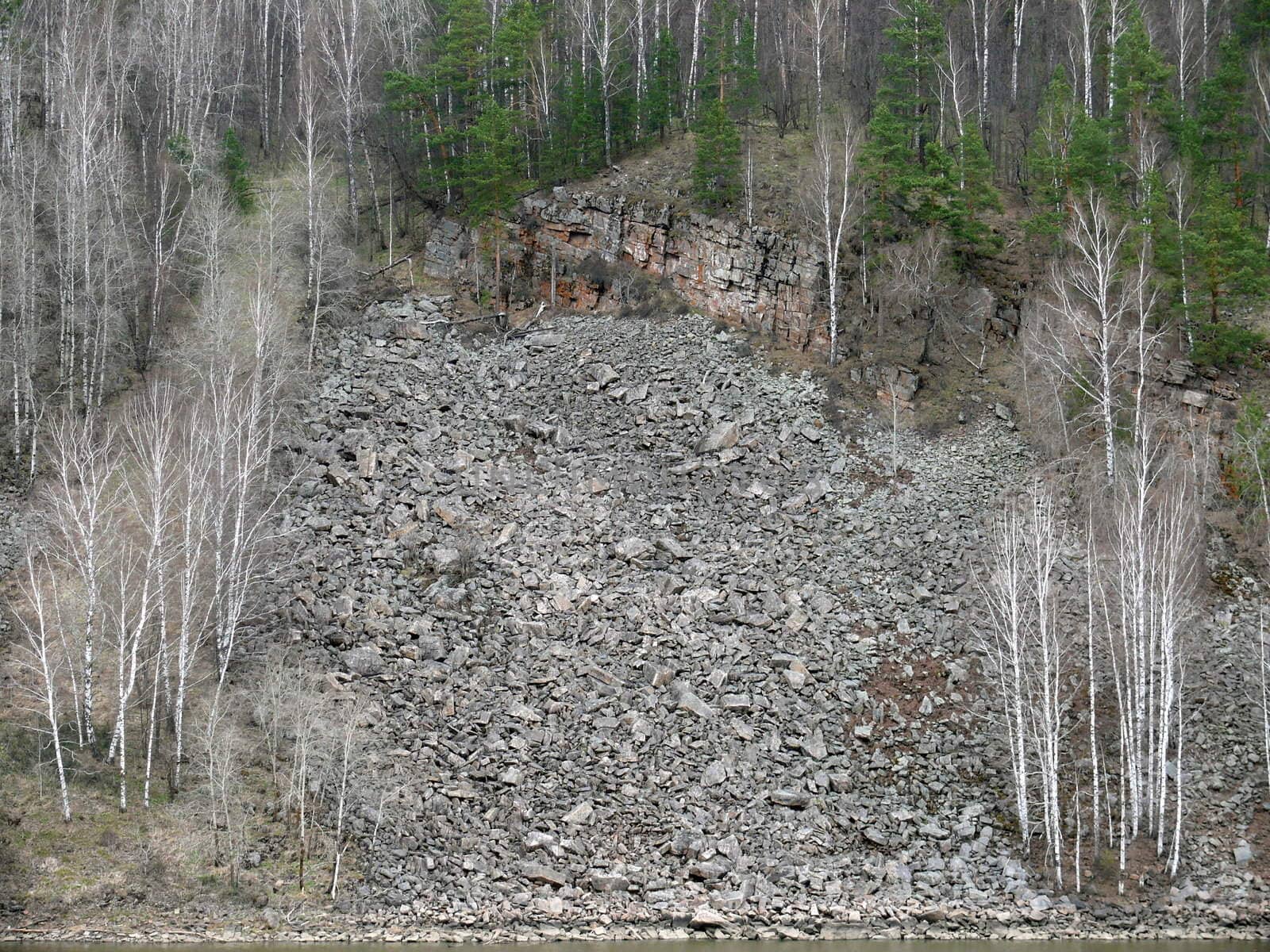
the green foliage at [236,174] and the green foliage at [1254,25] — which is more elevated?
the green foliage at [1254,25]

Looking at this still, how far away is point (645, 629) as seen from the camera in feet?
97.8

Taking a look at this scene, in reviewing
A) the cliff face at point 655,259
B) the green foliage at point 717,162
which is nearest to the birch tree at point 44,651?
the cliff face at point 655,259

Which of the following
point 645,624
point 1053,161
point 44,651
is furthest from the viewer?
point 1053,161

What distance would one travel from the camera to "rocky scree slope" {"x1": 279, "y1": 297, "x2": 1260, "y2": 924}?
2477 cm

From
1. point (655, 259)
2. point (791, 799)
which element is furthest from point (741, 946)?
point (655, 259)

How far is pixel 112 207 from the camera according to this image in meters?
42.2

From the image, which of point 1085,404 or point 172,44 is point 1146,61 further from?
point 172,44

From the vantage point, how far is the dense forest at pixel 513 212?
26969 millimetres

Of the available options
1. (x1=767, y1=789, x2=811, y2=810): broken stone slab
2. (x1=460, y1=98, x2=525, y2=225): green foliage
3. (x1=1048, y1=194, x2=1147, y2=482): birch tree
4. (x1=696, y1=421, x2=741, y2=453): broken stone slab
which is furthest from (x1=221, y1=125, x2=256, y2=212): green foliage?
(x1=767, y1=789, x2=811, y2=810): broken stone slab

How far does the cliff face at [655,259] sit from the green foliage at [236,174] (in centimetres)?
753

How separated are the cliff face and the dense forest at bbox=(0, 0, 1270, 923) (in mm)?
1243

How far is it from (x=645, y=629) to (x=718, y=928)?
8.70m

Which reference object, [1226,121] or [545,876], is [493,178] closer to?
[1226,121]

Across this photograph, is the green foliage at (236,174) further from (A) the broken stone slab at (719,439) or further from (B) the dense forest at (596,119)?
(A) the broken stone slab at (719,439)
